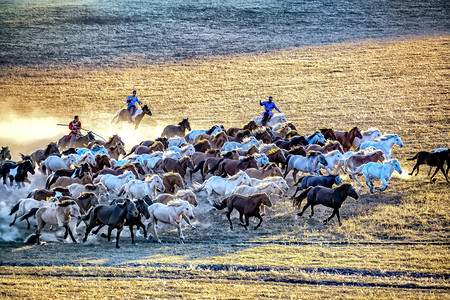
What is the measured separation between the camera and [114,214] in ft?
42.9

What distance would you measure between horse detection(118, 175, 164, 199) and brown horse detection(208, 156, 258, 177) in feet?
8.64

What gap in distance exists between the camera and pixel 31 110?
33156 mm

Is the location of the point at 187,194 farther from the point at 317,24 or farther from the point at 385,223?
the point at 317,24

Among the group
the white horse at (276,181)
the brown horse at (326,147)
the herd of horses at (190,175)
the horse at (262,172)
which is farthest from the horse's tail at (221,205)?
the brown horse at (326,147)

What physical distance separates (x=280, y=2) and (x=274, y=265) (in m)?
48.1

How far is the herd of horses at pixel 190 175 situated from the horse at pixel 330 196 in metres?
0.03

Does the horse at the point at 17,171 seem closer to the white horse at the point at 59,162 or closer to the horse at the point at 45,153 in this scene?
the white horse at the point at 59,162

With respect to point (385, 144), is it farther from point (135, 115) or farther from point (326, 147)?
point (135, 115)

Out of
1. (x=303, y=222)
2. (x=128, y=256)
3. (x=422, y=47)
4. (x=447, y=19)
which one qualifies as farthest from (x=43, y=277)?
(x=447, y=19)

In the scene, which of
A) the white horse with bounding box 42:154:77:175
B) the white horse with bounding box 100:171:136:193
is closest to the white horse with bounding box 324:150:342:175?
the white horse with bounding box 100:171:136:193

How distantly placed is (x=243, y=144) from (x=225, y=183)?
4.52 metres

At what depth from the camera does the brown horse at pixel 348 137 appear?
2055 centimetres

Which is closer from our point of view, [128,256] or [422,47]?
[128,256]

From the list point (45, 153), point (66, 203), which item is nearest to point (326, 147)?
point (66, 203)
